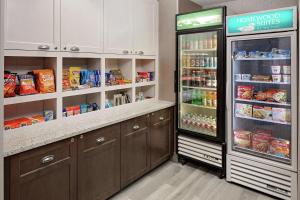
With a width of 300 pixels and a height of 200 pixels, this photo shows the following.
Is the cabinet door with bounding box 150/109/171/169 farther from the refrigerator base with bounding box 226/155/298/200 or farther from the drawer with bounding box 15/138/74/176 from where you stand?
the drawer with bounding box 15/138/74/176

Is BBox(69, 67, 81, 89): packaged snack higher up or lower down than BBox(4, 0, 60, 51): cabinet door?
lower down

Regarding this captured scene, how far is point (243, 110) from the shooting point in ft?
10.1

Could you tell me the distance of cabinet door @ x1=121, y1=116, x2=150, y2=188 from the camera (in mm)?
2725

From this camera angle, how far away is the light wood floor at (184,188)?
2.75 meters

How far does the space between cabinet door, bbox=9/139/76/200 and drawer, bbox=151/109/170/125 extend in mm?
1321

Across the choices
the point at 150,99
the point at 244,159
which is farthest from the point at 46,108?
the point at 244,159

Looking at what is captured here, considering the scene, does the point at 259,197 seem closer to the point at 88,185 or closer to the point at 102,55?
the point at 88,185

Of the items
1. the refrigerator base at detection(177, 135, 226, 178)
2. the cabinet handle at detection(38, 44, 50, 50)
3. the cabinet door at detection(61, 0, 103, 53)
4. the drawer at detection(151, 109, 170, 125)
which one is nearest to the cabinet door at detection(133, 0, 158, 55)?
the cabinet door at detection(61, 0, 103, 53)

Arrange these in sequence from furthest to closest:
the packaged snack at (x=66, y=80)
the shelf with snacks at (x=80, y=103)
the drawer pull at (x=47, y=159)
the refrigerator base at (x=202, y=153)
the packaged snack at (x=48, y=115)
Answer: the refrigerator base at (x=202, y=153), the shelf with snacks at (x=80, y=103), the packaged snack at (x=66, y=80), the packaged snack at (x=48, y=115), the drawer pull at (x=47, y=159)

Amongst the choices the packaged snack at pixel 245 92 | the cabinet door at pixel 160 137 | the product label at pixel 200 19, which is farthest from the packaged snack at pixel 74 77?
the packaged snack at pixel 245 92

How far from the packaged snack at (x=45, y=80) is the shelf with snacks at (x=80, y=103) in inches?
14.2

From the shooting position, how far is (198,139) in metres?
3.38

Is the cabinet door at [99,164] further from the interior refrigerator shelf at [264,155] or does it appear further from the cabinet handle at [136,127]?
the interior refrigerator shelf at [264,155]

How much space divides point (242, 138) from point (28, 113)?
2625 mm
